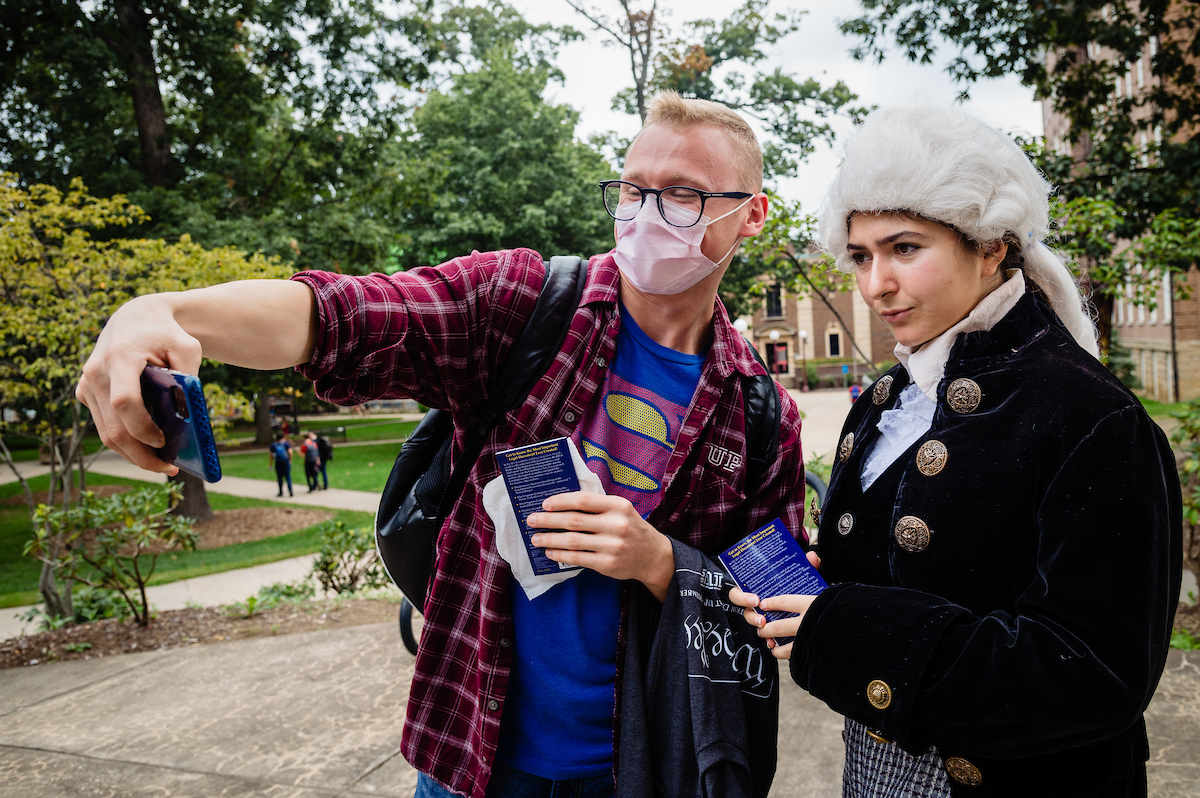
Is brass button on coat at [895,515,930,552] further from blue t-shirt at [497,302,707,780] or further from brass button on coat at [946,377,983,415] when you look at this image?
blue t-shirt at [497,302,707,780]

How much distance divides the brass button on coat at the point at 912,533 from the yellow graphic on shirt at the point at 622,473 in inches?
22.3

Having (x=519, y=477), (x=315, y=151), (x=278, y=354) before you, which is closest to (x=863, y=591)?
(x=519, y=477)

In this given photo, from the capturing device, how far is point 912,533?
1391 millimetres

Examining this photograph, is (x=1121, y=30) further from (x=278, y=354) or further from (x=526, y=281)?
(x=278, y=354)

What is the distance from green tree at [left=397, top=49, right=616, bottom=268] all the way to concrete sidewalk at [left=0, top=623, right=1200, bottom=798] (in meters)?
15.9

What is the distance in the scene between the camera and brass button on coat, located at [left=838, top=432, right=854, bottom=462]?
172 centimetres

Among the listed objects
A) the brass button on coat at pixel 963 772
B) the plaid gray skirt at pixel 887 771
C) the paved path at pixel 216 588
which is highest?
the brass button on coat at pixel 963 772

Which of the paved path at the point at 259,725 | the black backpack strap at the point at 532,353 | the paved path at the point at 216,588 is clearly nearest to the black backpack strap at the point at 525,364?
the black backpack strap at the point at 532,353

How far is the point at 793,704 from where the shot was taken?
146 inches

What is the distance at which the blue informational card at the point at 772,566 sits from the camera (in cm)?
160

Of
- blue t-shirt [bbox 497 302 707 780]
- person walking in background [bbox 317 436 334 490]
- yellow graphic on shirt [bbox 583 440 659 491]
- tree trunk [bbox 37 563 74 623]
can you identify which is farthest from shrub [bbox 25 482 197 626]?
person walking in background [bbox 317 436 334 490]

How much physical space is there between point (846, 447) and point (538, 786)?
41.0 inches

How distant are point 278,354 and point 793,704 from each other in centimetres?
320

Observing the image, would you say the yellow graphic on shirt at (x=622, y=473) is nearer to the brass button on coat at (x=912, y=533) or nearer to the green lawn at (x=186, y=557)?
the brass button on coat at (x=912, y=533)
